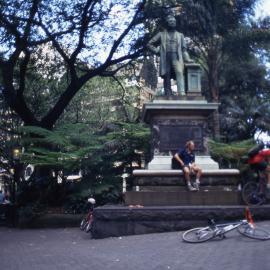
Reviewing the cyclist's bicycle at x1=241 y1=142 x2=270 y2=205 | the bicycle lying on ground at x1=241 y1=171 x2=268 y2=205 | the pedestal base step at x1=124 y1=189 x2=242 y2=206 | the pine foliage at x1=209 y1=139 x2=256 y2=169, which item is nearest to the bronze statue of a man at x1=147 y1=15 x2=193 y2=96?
the pedestal base step at x1=124 y1=189 x2=242 y2=206

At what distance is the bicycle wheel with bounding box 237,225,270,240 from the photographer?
10.2 m

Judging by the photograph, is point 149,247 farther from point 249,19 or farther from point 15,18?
point 249,19

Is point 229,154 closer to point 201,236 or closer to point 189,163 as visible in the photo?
point 189,163

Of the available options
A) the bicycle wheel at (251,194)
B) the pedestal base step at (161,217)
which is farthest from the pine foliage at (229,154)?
the pedestal base step at (161,217)

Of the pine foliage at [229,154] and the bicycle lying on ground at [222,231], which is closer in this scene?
the bicycle lying on ground at [222,231]

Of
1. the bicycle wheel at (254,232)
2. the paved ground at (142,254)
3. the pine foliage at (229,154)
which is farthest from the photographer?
the pine foliage at (229,154)

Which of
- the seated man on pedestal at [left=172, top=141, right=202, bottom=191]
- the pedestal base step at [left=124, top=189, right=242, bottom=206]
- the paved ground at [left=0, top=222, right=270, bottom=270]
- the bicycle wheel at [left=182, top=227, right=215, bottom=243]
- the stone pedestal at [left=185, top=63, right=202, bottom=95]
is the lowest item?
the paved ground at [left=0, top=222, right=270, bottom=270]

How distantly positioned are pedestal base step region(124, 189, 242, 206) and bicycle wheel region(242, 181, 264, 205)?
70 centimetres

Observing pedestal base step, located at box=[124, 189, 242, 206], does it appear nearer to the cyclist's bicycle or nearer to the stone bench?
the stone bench

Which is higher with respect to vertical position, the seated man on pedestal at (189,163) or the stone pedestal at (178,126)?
the stone pedestal at (178,126)

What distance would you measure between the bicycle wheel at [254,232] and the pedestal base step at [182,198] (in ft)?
10.2

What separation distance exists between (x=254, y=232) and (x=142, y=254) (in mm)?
2421

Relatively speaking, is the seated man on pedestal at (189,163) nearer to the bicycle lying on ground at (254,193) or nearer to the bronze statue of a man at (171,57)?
the bicycle lying on ground at (254,193)

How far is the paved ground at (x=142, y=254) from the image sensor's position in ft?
28.0
